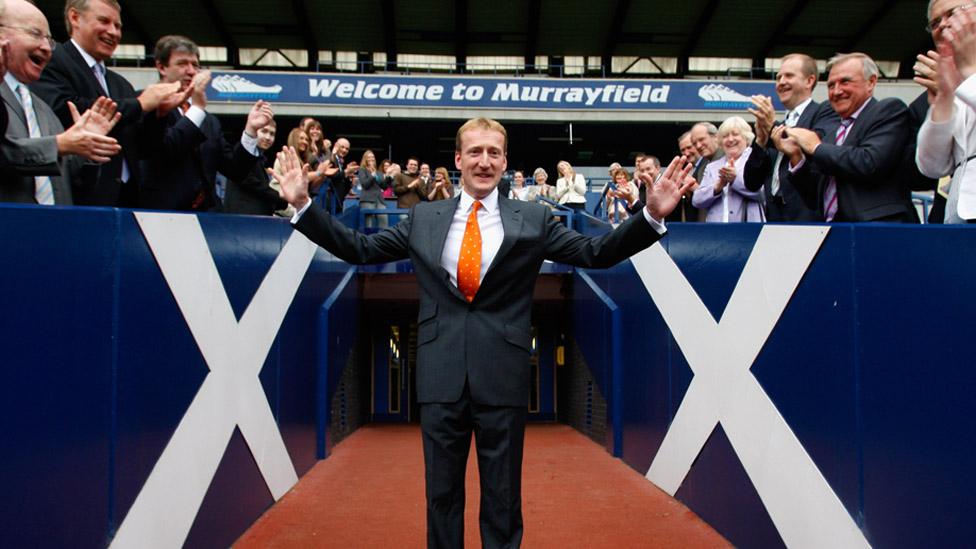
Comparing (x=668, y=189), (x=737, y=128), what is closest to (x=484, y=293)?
(x=668, y=189)

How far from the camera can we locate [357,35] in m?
27.5

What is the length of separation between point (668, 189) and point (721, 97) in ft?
70.7

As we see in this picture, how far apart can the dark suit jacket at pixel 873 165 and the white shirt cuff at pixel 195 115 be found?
3.21 m

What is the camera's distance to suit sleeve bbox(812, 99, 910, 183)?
356 cm

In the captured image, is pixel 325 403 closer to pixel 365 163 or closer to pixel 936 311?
pixel 936 311

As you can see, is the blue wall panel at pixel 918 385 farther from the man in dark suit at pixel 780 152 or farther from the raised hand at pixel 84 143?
the raised hand at pixel 84 143

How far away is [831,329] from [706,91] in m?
21.3

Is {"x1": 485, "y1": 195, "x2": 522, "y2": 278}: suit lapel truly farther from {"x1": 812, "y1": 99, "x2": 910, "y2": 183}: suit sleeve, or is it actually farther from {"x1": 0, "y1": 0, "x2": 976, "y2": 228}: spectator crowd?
{"x1": 812, "y1": 99, "x2": 910, "y2": 183}: suit sleeve

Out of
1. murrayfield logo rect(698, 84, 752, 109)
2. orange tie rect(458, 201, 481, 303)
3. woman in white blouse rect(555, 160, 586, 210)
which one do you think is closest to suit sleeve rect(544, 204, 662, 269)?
orange tie rect(458, 201, 481, 303)

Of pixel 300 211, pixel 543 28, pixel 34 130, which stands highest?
pixel 543 28

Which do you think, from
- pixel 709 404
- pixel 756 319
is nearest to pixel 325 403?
pixel 709 404

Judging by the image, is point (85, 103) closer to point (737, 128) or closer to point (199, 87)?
point (199, 87)

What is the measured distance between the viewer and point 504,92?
23.1 meters

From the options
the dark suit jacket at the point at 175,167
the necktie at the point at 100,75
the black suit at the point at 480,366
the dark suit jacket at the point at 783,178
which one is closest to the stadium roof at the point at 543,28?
the dark suit jacket at the point at 783,178
